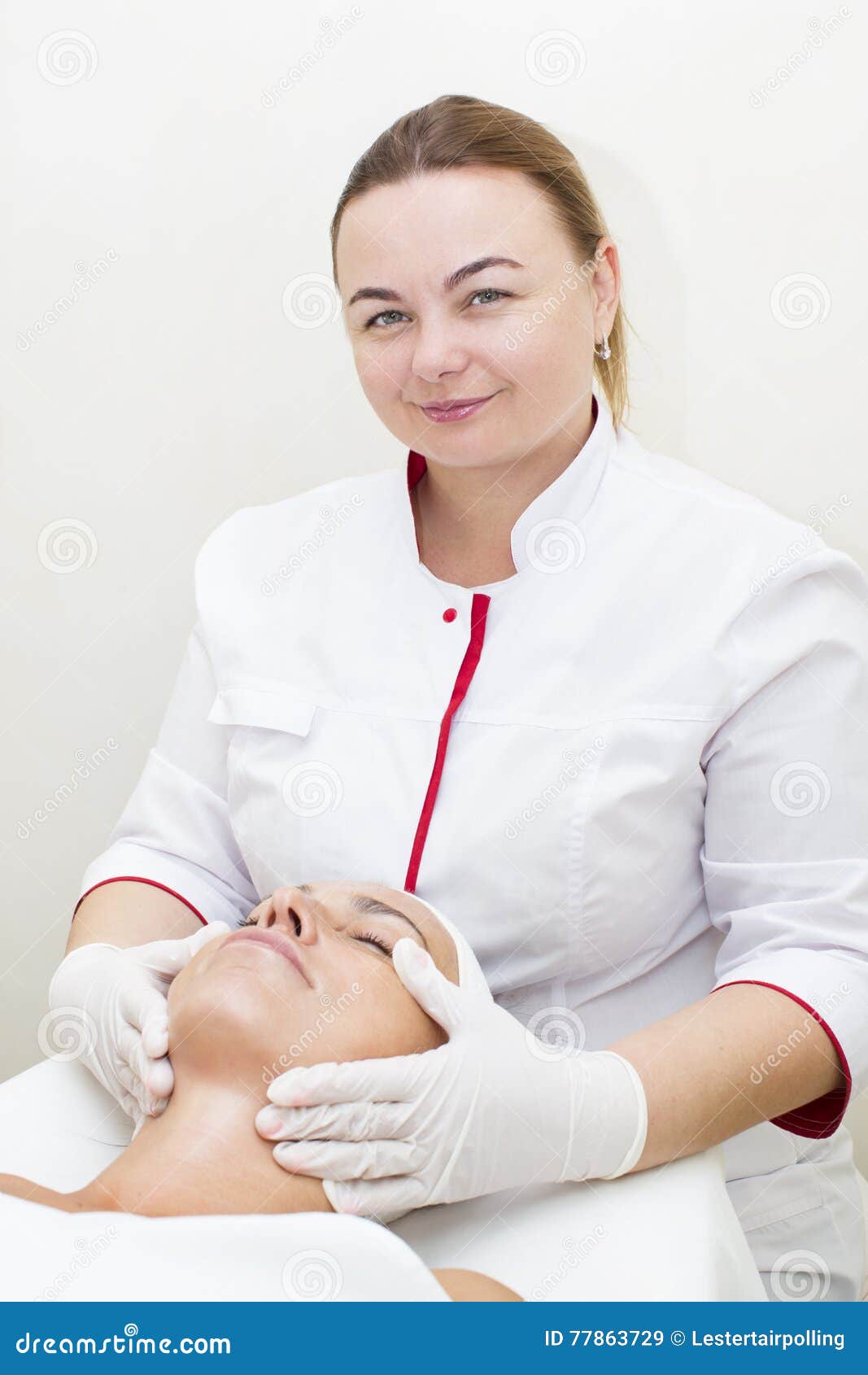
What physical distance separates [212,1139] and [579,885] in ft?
1.54

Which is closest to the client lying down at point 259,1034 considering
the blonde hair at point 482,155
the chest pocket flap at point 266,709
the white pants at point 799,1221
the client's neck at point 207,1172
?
the client's neck at point 207,1172

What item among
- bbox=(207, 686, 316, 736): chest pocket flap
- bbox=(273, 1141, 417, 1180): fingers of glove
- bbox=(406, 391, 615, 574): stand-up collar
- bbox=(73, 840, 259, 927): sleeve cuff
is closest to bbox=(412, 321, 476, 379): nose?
bbox=(406, 391, 615, 574): stand-up collar

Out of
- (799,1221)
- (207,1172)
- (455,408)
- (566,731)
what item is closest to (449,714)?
(566,731)

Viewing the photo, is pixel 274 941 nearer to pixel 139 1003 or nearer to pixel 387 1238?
pixel 139 1003

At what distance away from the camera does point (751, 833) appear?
54.7 inches

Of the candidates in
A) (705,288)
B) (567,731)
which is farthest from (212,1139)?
(705,288)

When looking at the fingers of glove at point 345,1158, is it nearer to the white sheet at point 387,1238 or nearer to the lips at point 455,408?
the white sheet at point 387,1238

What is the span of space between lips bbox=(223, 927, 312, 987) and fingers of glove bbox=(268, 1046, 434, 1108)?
12 cm

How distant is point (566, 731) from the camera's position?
4.64ft

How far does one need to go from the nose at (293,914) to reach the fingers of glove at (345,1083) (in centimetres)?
17

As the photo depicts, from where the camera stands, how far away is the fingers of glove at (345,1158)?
1.14 m

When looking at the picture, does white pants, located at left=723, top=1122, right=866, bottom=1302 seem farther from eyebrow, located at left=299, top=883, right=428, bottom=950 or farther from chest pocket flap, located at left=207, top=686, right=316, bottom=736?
chest pocket flap, located at left=207, top=686, right=316, bottom=736

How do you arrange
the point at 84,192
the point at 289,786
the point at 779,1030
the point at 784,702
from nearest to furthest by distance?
the point at 779,1030 < the point at 784,702 < the point at 289,786 < the point at 84,192
